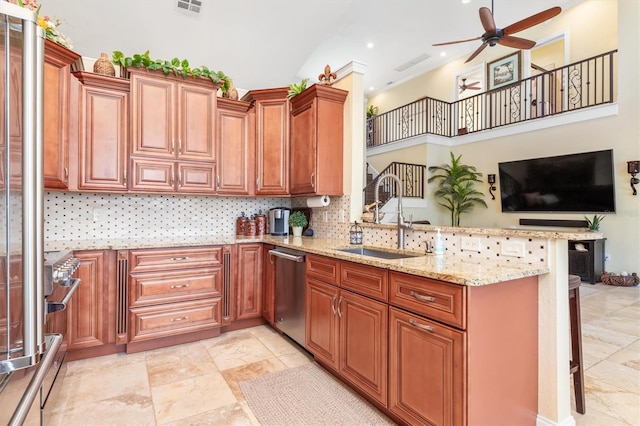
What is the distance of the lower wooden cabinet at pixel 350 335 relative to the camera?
1.96m

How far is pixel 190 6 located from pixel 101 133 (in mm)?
3269

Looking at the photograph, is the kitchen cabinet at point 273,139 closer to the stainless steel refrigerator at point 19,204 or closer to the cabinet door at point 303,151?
the cabinet door at point 303,151

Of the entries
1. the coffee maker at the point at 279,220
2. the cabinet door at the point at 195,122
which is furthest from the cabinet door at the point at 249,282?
the cabinet door at the point at 195,122

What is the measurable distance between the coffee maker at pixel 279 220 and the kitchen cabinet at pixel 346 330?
1205mm

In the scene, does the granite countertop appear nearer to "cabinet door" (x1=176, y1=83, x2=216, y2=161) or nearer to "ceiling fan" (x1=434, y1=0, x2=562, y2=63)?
"cabinet door" (x1=176, y1=83, x2=216, y2=161)

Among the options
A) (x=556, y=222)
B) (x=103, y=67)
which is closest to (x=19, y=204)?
(x=103, y=67)

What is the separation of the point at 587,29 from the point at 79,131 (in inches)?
354

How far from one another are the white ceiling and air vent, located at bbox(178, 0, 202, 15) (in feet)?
0.23

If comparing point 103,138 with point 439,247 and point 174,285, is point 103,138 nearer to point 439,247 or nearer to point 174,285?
point 174,285

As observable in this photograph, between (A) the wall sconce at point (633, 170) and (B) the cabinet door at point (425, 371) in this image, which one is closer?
(B) the cabinet door at point (425, 371)

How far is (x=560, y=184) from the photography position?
6.44 meters

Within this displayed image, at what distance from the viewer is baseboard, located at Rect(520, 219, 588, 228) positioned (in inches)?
240

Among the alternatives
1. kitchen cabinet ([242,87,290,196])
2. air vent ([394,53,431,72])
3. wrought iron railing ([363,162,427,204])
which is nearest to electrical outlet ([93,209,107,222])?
kitchen cabinet ([242,87,290,196])

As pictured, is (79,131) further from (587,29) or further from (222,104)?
(587,29)
